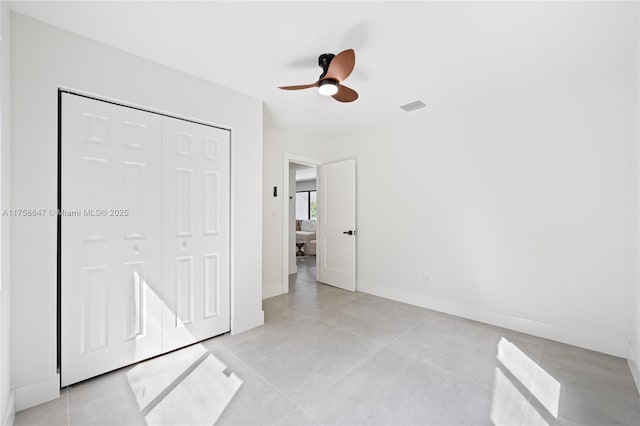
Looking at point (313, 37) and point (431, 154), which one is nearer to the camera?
point (313, 37)

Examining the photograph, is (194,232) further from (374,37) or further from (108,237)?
(374,37)

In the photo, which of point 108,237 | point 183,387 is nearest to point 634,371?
point 183,387

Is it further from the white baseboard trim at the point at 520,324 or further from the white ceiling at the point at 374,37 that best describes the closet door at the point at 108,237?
the white baseboard trim at the point at 520,324

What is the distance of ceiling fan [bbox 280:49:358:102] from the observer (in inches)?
77.7

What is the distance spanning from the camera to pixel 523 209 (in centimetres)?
289

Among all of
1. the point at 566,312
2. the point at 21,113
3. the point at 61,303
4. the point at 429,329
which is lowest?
the point at 429,329

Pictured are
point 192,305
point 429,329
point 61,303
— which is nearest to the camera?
point 61,303

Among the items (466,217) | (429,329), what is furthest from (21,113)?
(466,217)

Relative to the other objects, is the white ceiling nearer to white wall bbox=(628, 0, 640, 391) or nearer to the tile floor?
white wall bbox=(628, 0, 640, 391)

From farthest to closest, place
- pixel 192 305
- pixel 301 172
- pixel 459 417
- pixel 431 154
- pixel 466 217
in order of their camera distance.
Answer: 1. pixel 301 172
2. pixel 431 154
3. pixel 466 217
4. pixel 192 305
5. pixel 459 417

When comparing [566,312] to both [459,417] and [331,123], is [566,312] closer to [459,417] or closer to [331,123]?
[459,417]

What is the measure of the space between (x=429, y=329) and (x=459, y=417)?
1.33 meters

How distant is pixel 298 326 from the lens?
3023 millimetres

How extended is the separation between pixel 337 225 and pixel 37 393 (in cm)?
367
